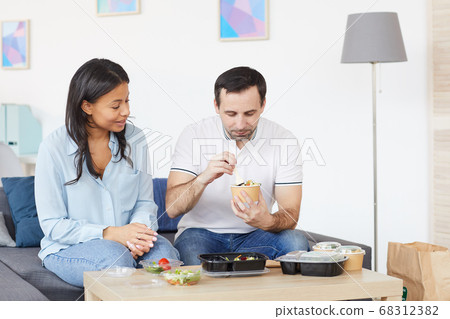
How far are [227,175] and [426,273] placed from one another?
0.77 metres

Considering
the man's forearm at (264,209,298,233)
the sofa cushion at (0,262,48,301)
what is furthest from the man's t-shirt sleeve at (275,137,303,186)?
the sofa cushion at (0,262,48,301)

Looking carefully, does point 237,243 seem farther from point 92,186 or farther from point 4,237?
point 4,237

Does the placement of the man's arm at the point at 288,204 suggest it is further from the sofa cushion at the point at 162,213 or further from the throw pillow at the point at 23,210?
the throw pillow at the point at 23,210

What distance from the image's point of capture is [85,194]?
6.40 feet

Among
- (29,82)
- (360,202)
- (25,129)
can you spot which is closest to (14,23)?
(29,82)

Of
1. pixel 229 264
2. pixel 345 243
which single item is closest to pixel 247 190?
pixel 229 264

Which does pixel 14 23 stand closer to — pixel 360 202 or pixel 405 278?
pixel 360 202

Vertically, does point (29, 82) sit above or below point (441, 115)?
above

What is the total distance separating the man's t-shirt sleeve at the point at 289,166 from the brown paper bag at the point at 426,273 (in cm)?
50

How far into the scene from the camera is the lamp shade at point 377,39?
9.84ft

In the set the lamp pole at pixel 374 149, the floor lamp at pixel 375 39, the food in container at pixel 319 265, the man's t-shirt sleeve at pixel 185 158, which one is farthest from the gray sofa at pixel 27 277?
the floor lamp at pixel 375 39

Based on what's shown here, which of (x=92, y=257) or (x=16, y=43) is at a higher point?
(x=16, y=43)
